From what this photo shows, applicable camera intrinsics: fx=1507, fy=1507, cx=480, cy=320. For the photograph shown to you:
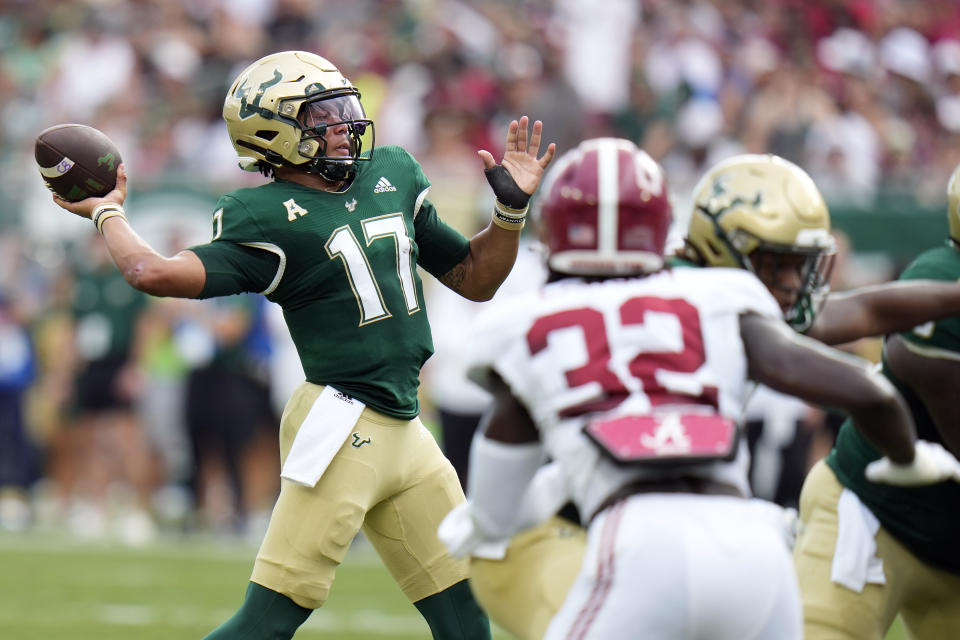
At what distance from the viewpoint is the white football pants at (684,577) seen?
2838 mm

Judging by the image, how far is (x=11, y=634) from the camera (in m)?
6.67

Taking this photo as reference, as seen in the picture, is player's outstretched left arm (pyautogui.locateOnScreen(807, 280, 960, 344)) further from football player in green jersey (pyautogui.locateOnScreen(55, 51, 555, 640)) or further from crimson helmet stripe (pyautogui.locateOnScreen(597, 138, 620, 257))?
football player in green jersey (pyautogui.locateOnScreen(55, 51, 555, 640))

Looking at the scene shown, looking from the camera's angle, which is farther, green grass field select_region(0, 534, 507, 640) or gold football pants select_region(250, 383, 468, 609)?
green grass field select_region(0, 534, 507, 640)

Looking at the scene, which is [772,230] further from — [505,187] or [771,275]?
[505,187]

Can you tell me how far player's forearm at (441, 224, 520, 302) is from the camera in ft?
15.0

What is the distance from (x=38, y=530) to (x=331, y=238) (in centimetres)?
739

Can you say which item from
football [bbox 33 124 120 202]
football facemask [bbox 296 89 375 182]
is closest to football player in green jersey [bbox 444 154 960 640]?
football facemask [bbox 296 89 375 182]

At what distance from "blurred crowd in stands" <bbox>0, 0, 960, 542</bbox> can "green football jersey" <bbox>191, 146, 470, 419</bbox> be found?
191 inches

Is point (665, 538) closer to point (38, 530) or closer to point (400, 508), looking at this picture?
point (400, 508)

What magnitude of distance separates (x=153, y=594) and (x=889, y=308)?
5.35 meters

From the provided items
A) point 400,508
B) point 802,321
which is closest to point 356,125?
point 400,508

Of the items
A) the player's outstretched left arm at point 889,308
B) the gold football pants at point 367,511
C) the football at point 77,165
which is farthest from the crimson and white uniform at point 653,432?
the football at point 77,165

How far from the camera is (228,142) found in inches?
465

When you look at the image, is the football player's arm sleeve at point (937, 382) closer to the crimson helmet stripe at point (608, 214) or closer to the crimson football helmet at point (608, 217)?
the crimson football helmet at point (608, 217)
